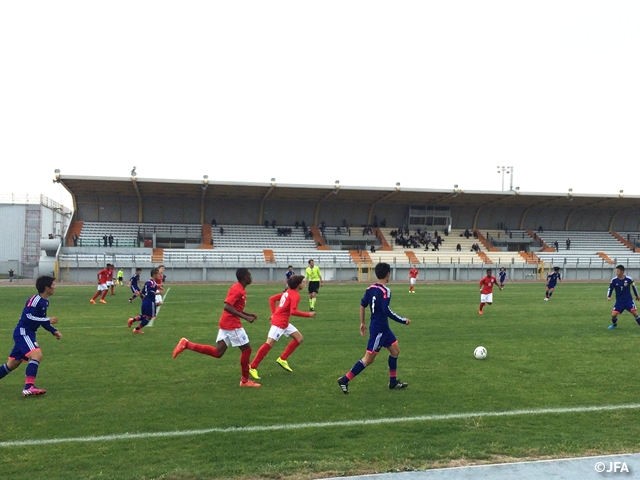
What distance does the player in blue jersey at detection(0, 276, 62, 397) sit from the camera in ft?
26.5

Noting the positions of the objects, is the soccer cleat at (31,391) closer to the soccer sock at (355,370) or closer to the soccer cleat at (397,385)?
the soccer sock at (355,370)

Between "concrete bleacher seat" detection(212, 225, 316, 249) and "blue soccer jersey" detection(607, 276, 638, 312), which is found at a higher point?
"concrete bleacher seat" detection(212, 225, 316, 249)

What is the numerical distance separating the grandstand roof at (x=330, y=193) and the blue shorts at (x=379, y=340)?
132ft

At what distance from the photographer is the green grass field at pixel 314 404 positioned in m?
5.54

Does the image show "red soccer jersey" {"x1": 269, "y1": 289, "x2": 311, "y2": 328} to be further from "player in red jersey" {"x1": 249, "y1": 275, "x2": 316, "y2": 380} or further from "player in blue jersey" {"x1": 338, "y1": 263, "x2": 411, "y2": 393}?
"player in blue jersey" {"x1": 338, "y1": 263, "x2": 411, "y2": 393}

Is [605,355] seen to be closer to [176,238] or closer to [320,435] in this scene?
[320,435]

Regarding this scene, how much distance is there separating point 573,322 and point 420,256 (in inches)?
1318

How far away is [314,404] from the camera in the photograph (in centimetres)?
756

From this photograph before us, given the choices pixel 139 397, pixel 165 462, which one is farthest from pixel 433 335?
pixel 165 462

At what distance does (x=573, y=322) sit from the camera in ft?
54.9

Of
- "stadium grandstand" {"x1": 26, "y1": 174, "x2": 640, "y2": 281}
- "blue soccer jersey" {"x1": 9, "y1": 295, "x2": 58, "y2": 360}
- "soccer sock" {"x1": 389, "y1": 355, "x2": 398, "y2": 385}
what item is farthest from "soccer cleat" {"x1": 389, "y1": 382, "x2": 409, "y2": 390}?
"stadium grandstand" {"x1": 26, "y1": 174, "x2": 640, "y2": 281}

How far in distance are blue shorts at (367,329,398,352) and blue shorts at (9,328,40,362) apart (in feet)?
16.5

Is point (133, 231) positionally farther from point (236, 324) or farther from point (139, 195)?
point (236, 324)

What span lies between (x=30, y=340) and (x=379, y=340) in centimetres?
531
